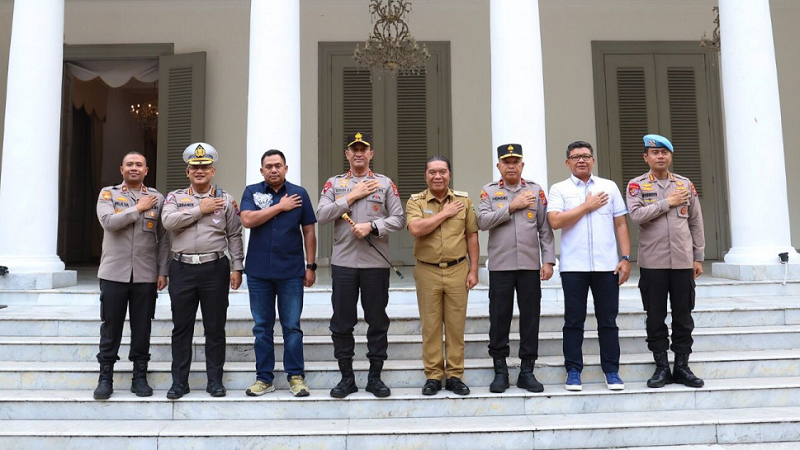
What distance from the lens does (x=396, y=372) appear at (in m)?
3.58

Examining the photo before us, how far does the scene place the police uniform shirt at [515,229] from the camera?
341 cm

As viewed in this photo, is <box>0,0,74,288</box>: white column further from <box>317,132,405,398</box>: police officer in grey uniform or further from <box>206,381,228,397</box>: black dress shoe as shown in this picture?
<box>317,132,405,398</box>: police officer in grey uniform

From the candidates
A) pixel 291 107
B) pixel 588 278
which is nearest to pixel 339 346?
pixel 588 278

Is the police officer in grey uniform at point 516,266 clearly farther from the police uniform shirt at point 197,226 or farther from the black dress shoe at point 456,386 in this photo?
the police uniform shirt at point 197,226

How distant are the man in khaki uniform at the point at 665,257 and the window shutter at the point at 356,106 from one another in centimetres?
537

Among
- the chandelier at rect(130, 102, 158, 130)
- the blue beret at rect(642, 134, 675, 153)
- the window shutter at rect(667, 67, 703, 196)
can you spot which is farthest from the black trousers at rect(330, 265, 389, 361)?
the chandelier at rect(130, 102, 158, 130)

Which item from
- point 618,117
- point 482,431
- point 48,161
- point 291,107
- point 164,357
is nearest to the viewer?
point 482,431

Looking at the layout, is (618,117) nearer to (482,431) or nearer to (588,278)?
(588,278)

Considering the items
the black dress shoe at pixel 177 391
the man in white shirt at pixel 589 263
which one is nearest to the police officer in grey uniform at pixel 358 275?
the black dress shoe at pixel 177 391

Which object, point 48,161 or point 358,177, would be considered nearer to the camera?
point 358,177

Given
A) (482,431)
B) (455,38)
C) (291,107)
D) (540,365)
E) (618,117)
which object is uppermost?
(455,38)

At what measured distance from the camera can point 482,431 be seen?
119 inches

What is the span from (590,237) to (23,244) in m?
5.31

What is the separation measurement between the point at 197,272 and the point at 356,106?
544 centimetres
